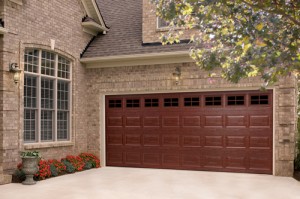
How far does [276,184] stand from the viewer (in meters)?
10.2

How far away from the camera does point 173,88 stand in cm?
1290

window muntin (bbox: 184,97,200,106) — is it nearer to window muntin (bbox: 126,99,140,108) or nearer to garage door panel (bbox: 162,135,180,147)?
garage door panel (bbox: 162,135,180,147)

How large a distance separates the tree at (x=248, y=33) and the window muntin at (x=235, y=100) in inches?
212

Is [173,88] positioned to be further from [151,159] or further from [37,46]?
[37,46]

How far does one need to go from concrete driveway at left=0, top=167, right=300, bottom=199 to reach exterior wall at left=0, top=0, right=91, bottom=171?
1.19 m

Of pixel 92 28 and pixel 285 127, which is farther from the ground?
pixel 92 28

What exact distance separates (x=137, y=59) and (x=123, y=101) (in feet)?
5.14

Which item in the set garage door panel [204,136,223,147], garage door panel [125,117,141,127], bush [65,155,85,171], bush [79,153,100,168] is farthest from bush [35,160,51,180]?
garage door panel [204,136,223,147]

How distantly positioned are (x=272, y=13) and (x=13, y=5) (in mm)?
7721

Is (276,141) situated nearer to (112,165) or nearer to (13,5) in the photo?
(112,165)

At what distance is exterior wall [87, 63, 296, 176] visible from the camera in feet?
37.8

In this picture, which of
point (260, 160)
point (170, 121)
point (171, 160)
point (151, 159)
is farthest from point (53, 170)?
point (260, 160)

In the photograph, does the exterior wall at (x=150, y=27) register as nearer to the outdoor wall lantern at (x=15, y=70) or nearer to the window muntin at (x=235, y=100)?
the window muntin at (x=235, y=100)

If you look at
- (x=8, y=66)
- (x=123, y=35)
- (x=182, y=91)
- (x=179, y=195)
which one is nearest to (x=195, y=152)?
(x=182, y=91)
